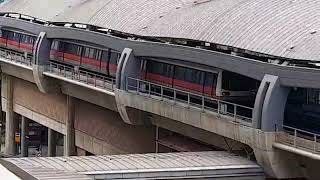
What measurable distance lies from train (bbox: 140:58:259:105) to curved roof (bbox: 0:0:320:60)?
157 cm

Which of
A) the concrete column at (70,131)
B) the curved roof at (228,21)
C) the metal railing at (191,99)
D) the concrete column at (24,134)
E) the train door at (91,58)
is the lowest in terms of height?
the concrete column at (24,134)

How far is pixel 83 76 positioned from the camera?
4462 centimetres

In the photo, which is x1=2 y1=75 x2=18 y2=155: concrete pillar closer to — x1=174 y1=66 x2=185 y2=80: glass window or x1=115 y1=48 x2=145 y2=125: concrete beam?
x1=115 y1=48 x2=145 y2=125: concrete beam

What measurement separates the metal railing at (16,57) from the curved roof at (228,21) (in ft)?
21.1

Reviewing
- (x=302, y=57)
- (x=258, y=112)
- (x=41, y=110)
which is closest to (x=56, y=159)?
(x=258, y=112)

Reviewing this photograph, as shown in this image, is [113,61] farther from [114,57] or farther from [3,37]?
[3,37]

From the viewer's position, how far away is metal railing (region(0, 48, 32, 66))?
52.6 metres

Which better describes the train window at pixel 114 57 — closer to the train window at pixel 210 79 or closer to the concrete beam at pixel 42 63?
the concrete beam at pixel 42 63

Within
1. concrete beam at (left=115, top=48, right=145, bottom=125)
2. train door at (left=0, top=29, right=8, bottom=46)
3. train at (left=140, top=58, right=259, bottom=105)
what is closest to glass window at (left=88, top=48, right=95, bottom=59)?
concrete beam at (left=115, top=48, right=145, bottom=125)

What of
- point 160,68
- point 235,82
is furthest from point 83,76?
point 235,82

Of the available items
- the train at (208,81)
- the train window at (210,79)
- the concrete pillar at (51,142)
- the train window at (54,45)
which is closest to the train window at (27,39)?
the train window at (54,45)

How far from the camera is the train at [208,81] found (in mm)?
31344

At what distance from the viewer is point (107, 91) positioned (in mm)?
39656

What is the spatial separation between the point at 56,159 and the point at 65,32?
21.0m
